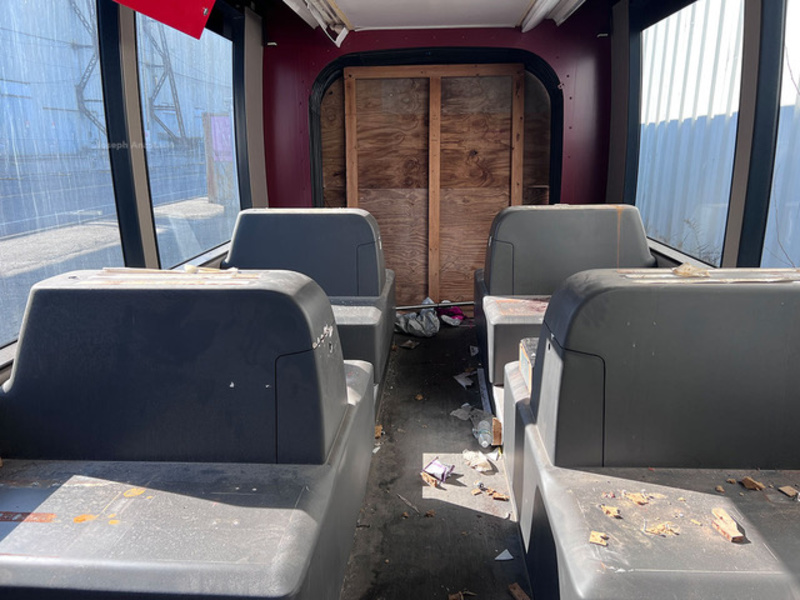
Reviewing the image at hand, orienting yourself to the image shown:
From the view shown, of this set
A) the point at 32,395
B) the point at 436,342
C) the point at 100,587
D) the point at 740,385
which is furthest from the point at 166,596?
the point at 436,342

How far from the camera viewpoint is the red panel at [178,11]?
A: 6.88 feet

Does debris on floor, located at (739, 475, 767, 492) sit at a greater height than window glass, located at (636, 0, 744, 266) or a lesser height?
lesser

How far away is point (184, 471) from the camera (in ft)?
4.81

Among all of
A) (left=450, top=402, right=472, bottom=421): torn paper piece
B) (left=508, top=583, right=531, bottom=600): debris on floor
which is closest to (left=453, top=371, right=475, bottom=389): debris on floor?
(left=450, top=402, right=472, bottom=421): torn paper piece

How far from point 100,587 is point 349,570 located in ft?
3.12

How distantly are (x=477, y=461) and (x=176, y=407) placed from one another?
1440 mm

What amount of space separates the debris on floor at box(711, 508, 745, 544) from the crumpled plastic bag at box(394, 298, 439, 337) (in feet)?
10.4

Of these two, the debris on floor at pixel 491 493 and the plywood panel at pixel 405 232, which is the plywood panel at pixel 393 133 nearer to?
the plywood panel at pixel 405 232

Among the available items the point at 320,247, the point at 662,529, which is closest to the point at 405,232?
the point at 320,247

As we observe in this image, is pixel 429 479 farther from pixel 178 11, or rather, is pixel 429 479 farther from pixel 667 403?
pixel 178 11

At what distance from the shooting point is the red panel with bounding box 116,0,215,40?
82.6 inches

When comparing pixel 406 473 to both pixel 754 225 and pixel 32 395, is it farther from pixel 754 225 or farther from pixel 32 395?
pixel 754 225

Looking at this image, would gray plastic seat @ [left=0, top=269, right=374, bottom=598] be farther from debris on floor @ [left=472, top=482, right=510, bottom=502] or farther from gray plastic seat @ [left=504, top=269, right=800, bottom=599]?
debris on floor @ [left=472, top=482, right=510, bottom=502]

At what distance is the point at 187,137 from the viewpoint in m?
3.48
